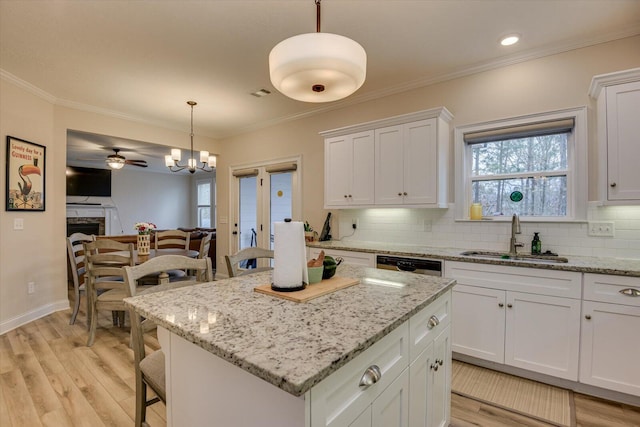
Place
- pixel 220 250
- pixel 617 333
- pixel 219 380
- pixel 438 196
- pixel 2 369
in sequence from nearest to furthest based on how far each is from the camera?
pixel 219 380
pixel 617 333
pixel 2 369
pixel 438 196
pixel 220 250

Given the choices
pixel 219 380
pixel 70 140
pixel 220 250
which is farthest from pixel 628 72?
pixel 70 140

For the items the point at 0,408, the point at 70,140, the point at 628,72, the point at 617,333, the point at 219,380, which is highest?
the point at 70,140

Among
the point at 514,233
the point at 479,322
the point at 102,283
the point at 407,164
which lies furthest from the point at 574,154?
the point at 102,283

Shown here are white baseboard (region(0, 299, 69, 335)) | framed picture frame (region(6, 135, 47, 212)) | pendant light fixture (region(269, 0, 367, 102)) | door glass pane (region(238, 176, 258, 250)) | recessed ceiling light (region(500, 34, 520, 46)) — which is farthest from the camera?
door glass pane (region(238, 176, 258, 250))

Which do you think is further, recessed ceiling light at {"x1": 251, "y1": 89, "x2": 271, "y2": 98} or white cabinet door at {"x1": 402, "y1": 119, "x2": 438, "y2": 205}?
recessed ceiling light at {"x1": 251, "y1": 89, "x2": 271, "y2": 98}

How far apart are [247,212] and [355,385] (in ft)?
15.4

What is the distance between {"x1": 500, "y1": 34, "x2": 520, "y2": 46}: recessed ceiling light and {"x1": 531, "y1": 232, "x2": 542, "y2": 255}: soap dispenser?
1613 mm

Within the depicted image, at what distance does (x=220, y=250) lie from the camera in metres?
5.59

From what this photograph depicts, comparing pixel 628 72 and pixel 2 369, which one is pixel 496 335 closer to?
pixel 628 72

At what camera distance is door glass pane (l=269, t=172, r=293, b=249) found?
464 centimetres

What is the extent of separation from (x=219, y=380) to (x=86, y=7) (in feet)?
8.74

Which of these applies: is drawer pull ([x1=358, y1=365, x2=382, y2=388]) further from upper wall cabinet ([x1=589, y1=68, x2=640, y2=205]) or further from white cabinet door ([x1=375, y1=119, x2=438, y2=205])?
upper wall cabinet ([x1=589, y1=68, x2=640, y2=205])

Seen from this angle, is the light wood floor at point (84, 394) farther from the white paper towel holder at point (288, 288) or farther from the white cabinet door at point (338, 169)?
the white cabinet door at point (338, 169)

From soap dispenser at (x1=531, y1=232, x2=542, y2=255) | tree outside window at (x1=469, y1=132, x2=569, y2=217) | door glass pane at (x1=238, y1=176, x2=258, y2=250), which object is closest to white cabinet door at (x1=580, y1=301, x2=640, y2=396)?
soap dispenser at (x1=531, y1=232, x2=542, y2=255)
